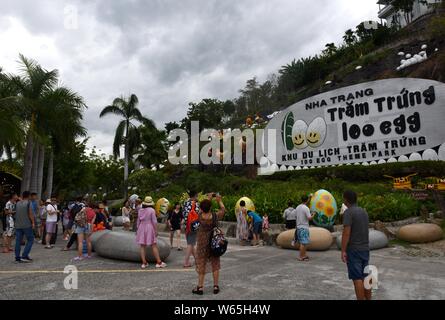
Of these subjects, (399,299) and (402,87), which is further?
(402,87)

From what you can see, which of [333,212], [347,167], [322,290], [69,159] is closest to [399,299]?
[322,290]

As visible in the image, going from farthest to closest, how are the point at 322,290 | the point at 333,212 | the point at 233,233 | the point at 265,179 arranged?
1. the point at 265,179
2. the point at 233,233
3. the point at 333,212
4. the point at 322,290

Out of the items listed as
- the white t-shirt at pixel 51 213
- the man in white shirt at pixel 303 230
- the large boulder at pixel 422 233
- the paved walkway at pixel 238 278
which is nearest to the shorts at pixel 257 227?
the paved walkway at pixel 238 278

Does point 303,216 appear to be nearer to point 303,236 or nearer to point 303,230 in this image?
point 303,230

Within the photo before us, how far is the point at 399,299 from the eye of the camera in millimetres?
5562

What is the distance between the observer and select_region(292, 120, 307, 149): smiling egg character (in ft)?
89.8

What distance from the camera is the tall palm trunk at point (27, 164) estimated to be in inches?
707

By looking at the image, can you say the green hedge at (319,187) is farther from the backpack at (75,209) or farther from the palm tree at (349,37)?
the palm tree at (349,37)

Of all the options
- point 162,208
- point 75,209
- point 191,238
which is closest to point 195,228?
point 191,238

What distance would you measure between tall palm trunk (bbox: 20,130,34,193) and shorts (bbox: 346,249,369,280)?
16927 mm

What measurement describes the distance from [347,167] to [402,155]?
125 inches

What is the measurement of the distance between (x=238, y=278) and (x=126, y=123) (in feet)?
103

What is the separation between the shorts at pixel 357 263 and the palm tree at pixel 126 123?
32576 millimetres
